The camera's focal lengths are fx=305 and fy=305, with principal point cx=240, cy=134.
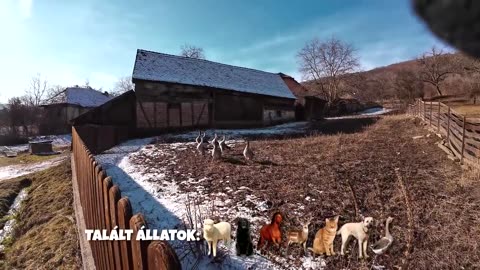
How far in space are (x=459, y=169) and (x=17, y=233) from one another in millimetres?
11355

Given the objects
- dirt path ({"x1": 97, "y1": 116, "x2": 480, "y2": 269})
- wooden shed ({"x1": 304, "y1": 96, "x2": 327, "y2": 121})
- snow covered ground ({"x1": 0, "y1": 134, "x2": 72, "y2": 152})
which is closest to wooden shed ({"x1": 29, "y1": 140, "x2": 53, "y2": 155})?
snow covered ground ({"x1": 0, "y1": 134, "x2": 72, "y2": 152})

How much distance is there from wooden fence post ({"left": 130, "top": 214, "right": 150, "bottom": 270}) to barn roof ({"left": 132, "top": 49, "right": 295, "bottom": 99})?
1935cm

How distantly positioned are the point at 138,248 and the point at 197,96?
20803 millimetres

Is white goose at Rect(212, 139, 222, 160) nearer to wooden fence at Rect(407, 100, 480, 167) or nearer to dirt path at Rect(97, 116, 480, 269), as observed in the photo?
dirt path at Rect(97, 116, 480, 269)

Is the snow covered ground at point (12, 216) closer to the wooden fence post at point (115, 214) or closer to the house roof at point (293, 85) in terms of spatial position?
the wooden fence post at point (115, 214)

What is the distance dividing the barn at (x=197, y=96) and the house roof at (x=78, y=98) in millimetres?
20813

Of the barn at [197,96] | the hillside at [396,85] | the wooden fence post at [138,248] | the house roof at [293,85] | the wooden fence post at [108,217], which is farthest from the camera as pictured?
the house roof at [293,85]

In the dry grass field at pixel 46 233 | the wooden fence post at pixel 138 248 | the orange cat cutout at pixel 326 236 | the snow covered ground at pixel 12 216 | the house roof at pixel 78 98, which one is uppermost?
the house roof at pixel 78 98

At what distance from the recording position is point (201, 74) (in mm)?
24234

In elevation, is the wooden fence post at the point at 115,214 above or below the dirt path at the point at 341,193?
above

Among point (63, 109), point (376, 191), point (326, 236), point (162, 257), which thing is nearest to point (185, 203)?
point (326, 236)

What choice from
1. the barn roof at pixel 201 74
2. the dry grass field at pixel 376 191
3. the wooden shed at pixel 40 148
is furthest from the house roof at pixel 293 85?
the dry grass field at pixel 376 191

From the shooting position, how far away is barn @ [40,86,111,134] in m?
35.8

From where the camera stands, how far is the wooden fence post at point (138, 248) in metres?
1.83
